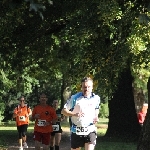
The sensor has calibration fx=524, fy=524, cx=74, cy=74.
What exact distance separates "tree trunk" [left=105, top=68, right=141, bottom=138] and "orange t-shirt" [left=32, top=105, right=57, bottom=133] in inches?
388

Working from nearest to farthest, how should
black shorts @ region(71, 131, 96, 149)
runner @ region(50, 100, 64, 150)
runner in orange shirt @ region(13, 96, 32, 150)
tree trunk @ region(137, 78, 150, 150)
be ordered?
black shorts @ region(71, 131, 96, 149), tree trunk @ region(137, 78, 150, 150), runner @ region(50, 100, 64, 150), runner in orange shirt @ region(13, 96, 32, 150)

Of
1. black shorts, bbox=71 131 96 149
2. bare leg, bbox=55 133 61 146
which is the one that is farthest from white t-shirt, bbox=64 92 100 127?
bare leg, bbox=55 133 61 146

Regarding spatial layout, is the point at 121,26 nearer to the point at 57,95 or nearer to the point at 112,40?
the point at 112,40

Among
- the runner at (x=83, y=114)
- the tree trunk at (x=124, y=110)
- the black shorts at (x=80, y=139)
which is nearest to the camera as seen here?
the runner at (x=83, y=114)

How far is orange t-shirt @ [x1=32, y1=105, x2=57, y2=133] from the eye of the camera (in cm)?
1334

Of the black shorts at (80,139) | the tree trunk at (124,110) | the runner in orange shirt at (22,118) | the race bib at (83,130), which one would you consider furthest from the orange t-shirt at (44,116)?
the tree trunk at (124,110)

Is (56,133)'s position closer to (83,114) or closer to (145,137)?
(145,137)

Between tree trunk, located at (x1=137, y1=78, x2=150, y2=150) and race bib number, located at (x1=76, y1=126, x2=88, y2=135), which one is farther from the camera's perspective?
tree trunk, located at (x1=137, y1=78, x2=150, y2=150)

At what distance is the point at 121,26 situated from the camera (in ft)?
53.5

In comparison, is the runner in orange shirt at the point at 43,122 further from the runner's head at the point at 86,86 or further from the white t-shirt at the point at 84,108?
the runner's head at the point at 86,86

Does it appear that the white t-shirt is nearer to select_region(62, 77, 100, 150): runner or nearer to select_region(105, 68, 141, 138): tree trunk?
select_region(62, 77, 100, 150): runner

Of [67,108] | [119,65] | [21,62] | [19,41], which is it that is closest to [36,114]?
[67,108]

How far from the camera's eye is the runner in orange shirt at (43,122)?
13.3 meters

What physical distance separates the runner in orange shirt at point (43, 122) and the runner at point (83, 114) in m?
4.06
